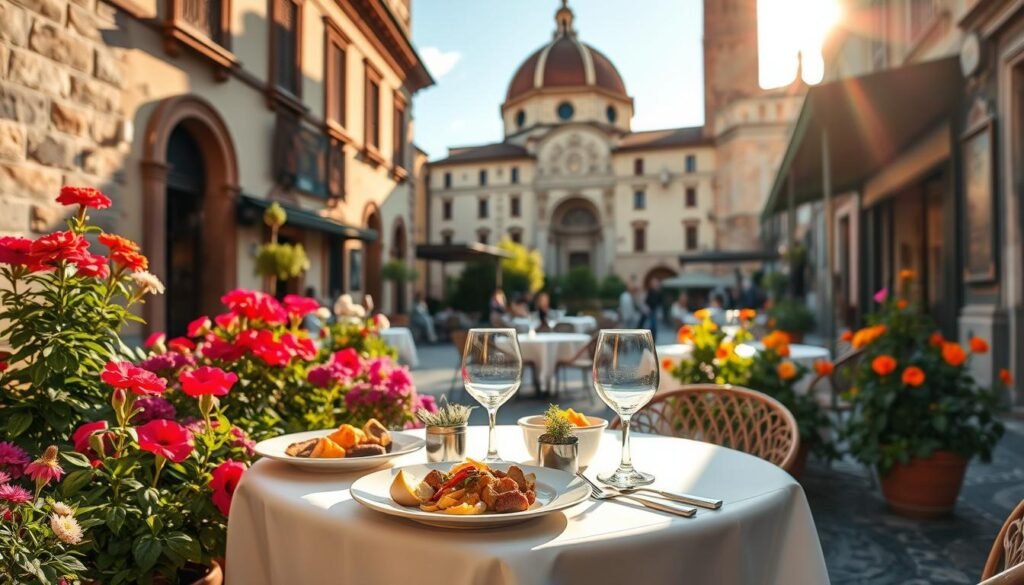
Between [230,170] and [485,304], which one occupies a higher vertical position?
[230,170]

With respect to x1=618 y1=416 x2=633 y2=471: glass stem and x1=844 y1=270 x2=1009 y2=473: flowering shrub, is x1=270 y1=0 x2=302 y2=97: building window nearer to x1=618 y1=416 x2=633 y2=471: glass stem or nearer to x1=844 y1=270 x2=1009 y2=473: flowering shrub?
x1=844 y1=270 x2=1009 y2=473: flowering shrub

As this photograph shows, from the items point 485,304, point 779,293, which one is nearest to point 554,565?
point 779,293

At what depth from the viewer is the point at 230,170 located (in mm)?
9375

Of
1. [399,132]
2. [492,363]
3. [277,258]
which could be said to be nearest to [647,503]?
[492,363]

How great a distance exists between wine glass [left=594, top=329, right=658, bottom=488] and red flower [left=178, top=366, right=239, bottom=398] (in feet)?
2.76

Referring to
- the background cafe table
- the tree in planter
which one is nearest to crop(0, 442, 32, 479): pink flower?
the background cafe table

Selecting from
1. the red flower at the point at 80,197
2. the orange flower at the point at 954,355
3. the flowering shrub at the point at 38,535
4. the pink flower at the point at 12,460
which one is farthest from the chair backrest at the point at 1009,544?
the orange flower at the point at 954,355

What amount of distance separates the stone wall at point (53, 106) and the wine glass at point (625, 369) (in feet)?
17.7

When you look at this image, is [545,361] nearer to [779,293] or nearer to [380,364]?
[380,364]

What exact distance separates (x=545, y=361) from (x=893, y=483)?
4333mm

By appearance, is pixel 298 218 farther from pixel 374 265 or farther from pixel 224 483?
pixel 224 483

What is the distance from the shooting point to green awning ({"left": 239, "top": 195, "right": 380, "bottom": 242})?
380 inches

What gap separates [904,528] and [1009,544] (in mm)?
2704

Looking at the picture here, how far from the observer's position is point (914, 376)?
371cm
